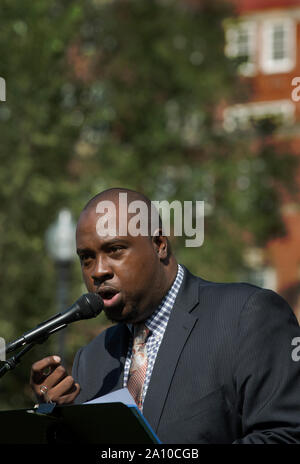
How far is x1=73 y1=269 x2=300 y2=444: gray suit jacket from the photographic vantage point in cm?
278

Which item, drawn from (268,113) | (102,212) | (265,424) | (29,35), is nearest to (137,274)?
(102,212)

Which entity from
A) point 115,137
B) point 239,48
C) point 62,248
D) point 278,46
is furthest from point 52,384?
point 278,46

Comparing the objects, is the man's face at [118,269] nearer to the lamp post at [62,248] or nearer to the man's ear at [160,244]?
the man's ear at [160,244]

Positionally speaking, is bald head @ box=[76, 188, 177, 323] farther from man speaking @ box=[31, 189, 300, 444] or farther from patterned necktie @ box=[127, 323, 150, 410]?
patterned necktie @ box=[127, 323, 150, 410]

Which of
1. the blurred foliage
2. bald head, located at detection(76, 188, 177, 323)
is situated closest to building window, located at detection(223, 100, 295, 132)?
the blurred foliage

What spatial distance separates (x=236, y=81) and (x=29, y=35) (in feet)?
22.5

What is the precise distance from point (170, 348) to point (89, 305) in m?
0.41

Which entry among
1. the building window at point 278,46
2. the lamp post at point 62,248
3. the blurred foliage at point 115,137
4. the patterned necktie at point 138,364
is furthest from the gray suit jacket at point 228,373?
the building window at point 278,46

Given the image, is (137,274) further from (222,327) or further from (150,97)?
(150,97)

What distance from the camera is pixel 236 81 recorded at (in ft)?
64.8

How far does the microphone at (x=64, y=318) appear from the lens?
2.79 metres

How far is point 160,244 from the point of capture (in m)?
3.29

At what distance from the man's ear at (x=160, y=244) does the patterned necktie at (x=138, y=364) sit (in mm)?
304

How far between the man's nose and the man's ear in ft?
0.91
